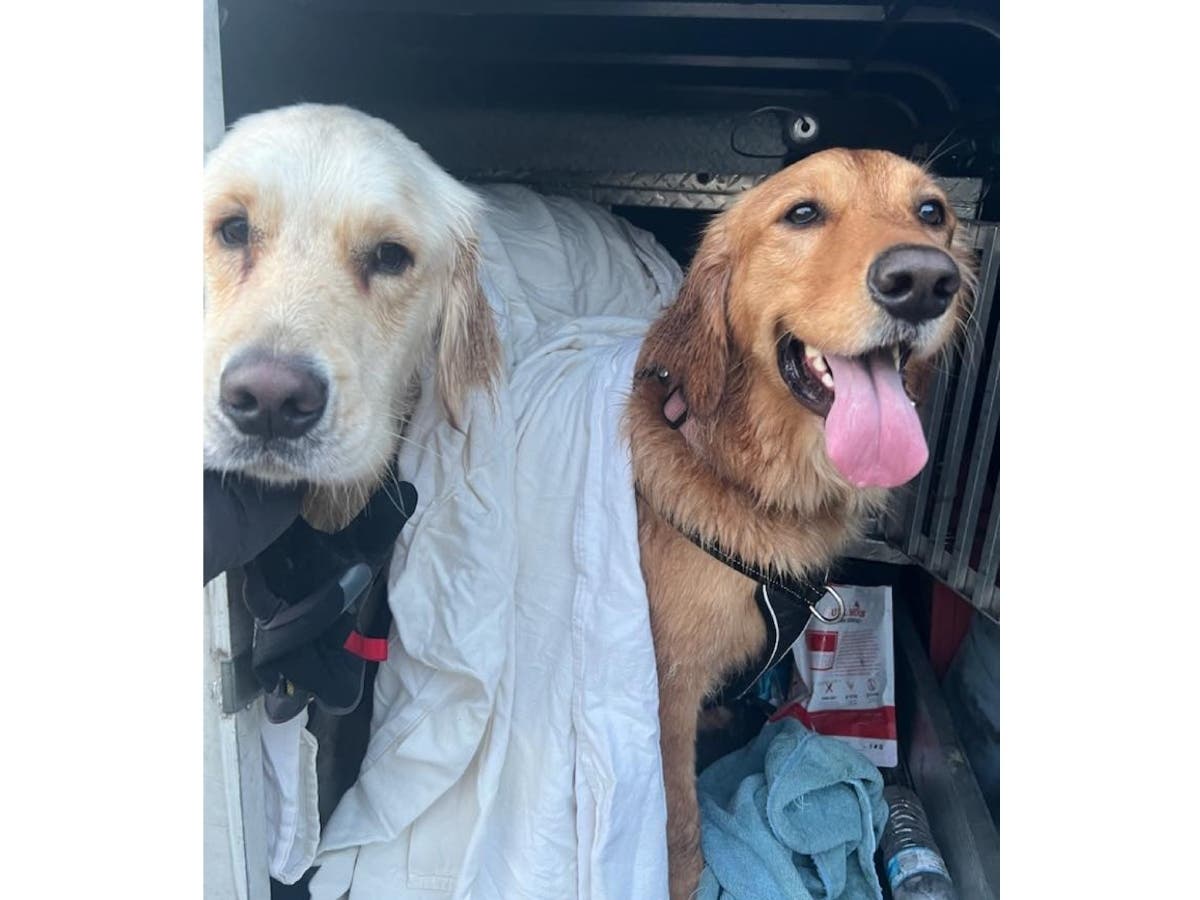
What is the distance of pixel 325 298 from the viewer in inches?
57.3

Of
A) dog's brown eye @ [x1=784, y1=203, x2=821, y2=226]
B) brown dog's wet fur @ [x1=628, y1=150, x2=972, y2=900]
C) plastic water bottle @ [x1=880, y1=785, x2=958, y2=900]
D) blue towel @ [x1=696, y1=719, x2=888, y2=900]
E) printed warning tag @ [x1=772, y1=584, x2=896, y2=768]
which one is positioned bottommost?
plastic water bottle @ [x1=880, y1=785, x2=958, y2=900]

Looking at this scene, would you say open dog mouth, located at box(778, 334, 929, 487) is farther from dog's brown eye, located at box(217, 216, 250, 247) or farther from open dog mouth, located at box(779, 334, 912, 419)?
dog's brown eye, located at box(217, 216, 250, 247)

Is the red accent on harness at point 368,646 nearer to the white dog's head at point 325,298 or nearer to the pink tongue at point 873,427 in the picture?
the white dog's head at point 325,298

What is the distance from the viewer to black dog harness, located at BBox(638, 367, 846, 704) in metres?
1.87

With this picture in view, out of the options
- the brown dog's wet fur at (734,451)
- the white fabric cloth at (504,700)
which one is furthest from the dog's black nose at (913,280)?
the white fabric cloth at (504,700)

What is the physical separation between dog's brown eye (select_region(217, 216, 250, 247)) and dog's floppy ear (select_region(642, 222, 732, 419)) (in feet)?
3.05

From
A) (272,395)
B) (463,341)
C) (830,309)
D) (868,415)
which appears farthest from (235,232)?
(868,415)

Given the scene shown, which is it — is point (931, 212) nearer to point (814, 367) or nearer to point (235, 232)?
point (814, 367)

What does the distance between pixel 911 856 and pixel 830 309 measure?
1395 millimetres

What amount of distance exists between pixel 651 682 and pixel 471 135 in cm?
213

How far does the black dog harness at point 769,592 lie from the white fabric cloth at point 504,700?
15 cm

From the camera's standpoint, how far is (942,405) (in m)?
2.38

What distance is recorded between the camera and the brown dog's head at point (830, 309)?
1554mm

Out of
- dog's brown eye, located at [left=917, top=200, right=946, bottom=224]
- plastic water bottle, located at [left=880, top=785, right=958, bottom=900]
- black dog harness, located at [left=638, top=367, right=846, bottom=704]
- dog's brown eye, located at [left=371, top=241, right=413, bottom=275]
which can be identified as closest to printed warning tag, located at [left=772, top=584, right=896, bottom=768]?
plastic water bottle, located at [left=880, top=785, right=958, bottom=900]
